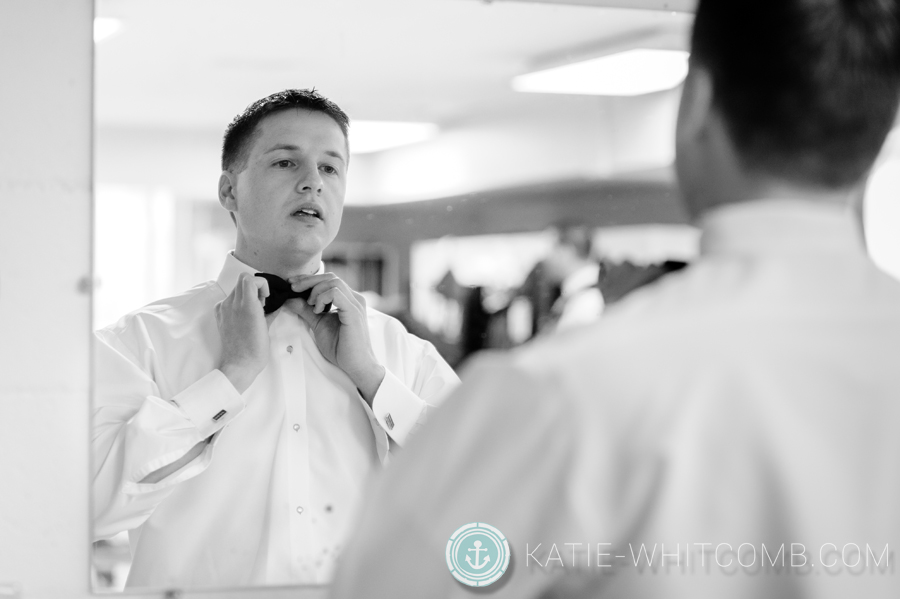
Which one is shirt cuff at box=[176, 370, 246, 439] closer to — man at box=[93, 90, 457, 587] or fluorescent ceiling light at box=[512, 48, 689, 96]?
man at box=[93, 90, 457, 587]

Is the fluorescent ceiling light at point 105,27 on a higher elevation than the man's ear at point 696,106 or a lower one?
higher

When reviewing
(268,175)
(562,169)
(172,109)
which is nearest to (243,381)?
(268,175)

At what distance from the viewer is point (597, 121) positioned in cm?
196

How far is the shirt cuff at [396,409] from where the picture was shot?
1812 mm

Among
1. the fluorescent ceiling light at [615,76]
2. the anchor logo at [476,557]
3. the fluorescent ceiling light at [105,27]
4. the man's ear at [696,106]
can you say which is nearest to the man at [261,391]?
the fluorescent ceiling light at [105,27]

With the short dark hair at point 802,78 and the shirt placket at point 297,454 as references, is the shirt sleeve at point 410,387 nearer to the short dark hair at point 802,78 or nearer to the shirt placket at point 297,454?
the shirt placket at point 297,454

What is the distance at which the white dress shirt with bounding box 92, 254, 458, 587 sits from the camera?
1.71 meters

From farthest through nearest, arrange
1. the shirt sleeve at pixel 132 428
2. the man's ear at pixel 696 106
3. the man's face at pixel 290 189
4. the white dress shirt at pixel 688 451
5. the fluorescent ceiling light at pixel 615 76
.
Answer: the fluorescent ceiling light at pixel 615 76 → the man's face at pixel 290 189 → the shirt sleeve at pixel 132 428 → the man's ear at pixel 696 106 → the white dress shirt at pixel 688 451

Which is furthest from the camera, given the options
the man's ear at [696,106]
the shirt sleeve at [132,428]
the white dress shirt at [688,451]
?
the shirt sleeve at [132,428]

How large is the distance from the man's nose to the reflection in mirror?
70 mm

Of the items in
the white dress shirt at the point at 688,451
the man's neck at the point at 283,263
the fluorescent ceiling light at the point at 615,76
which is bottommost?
the man's neck at the point at 283,263

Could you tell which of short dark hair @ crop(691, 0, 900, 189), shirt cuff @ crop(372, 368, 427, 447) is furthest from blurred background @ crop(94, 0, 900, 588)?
short dark hair @ crop(691, 0, 900, 189)

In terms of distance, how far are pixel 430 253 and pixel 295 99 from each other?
0.43 metres

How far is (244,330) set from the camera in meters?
1.77
